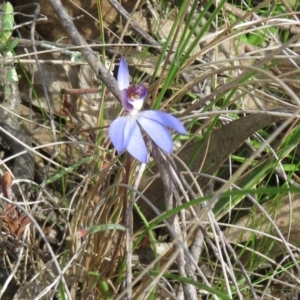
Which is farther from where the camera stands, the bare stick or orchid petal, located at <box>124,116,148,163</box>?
the bare stick

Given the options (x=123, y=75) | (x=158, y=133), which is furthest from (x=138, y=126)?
(x=123, y=75)

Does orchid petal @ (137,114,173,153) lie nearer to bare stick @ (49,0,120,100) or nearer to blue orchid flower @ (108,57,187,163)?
blue orchid flower @ (108,57,187,163)

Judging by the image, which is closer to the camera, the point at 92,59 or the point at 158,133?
the point at 158,133

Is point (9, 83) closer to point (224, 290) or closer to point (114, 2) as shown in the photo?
point (114, 2)

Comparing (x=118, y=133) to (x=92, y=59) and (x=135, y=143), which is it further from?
(x=92, y=59)

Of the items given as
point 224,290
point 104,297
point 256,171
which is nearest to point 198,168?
point 256,171

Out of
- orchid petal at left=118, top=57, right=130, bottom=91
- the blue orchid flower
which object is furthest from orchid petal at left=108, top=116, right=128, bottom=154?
orchid petal at left=118, top=57, right=130, bottom=91
